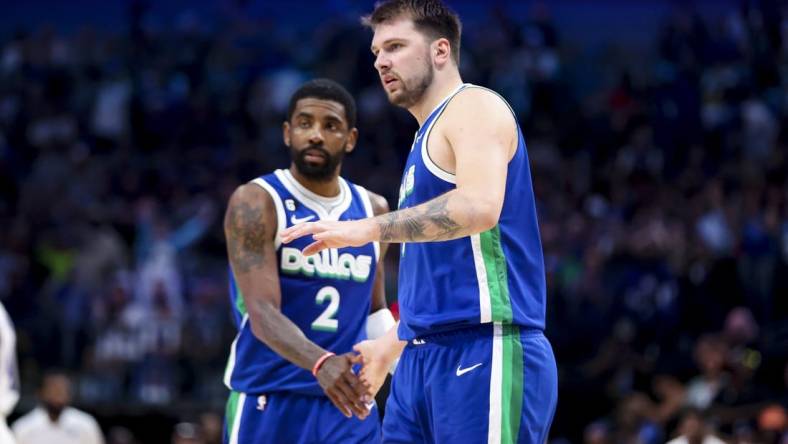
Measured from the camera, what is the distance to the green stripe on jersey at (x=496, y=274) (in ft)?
16.8

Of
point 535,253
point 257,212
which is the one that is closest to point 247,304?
point 257,212

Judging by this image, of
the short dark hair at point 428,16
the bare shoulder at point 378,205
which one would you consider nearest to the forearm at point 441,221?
the short dark hair at point 428,16

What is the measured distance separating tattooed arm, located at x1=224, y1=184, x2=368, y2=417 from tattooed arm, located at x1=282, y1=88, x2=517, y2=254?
1.23m

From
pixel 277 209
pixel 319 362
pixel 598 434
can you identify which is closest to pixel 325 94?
pixel 277 209

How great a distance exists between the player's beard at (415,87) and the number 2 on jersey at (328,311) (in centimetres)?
164

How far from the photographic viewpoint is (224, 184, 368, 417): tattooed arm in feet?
20.0

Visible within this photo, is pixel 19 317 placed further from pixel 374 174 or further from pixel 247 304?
pixel 247 304

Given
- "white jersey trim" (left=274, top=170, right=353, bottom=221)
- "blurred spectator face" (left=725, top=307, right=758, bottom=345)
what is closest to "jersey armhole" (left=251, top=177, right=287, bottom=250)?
"white jersey trim" (left=274, top=170, right=353, bottom=221)

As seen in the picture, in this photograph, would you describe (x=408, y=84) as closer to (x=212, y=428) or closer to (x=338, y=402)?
(x=338, y=402)

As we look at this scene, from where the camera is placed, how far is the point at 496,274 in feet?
16.9

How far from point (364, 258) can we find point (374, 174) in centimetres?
977

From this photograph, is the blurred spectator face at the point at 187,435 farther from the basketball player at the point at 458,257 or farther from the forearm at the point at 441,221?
the forearm at the point at 441,221

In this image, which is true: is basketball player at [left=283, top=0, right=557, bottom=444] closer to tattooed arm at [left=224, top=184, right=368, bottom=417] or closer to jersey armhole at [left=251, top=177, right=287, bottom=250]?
tattooed arm at [left=224, top=184, right=368, bottom=417]

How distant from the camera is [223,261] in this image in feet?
52.2
